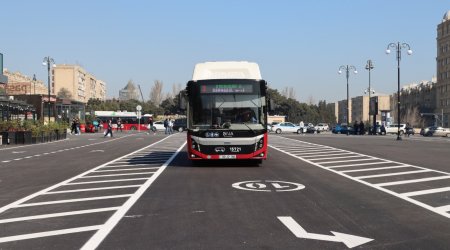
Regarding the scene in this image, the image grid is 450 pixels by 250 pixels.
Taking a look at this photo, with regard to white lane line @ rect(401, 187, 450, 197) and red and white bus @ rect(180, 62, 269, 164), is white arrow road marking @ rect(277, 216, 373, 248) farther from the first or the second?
red and white bus @ rect(180, 62, 269, 164)

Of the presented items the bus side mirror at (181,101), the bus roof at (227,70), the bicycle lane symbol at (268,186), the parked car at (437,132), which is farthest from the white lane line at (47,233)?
the parked car at (437,132)

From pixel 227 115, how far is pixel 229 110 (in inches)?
7.2

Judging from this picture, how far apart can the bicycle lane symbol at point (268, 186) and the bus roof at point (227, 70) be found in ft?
17.2

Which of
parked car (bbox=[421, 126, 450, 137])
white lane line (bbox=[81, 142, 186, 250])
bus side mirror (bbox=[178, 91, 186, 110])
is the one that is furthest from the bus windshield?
parked car (bbox=[421, 126, 450, 137])

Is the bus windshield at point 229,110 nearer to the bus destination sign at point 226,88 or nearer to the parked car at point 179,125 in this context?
the bus destination sign at point 226,88

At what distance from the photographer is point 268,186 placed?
11.7 m

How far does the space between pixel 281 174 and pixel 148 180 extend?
3883 mm

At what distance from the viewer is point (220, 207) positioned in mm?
8844

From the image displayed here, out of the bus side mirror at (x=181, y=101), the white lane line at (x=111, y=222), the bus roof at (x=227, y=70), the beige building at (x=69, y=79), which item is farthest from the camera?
the beige building at (x=69, y=79)

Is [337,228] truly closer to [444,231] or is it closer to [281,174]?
[444,231]

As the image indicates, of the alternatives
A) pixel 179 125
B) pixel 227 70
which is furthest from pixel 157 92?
pixel 227 70

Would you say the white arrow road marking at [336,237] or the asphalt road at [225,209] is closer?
the white arrow road marking at [336,237]

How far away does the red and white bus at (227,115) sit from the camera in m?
16.1

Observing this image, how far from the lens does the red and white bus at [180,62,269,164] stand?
16094 millimetres
